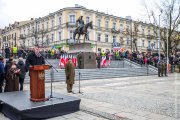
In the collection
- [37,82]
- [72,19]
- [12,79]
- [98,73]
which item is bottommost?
[98,73]

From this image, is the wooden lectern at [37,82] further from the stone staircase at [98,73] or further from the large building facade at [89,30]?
the large building facade at [89,30]

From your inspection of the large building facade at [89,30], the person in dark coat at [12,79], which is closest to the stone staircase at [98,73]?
the person in dark coat at [12,79]

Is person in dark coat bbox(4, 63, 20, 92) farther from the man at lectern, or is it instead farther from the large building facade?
the large building facade

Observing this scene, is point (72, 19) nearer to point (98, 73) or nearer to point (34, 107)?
point (98, 73)

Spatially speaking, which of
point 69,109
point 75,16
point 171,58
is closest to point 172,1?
point 171,58

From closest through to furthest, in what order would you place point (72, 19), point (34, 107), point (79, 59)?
point (34, 107)
point (79, 59)
point (72, 19)

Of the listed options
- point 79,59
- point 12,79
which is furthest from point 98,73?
point 12,79

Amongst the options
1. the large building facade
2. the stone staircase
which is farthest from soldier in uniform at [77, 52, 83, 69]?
the large building facade

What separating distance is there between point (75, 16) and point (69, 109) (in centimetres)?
5068

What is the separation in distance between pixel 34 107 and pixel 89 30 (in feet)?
174

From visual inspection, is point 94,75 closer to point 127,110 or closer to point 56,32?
point 127,110

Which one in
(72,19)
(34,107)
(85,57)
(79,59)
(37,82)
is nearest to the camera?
(34,107)

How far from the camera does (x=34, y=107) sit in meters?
7.28

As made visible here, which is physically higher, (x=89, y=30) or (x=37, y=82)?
(x=89, y=30)
